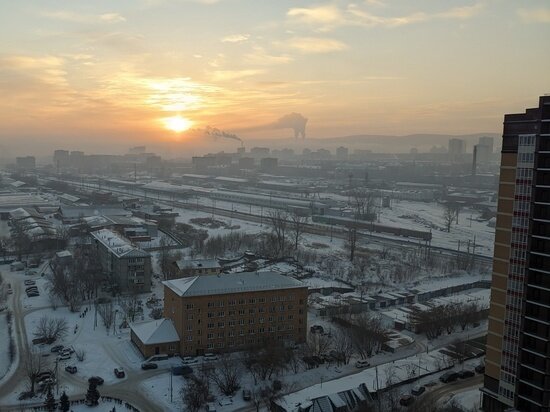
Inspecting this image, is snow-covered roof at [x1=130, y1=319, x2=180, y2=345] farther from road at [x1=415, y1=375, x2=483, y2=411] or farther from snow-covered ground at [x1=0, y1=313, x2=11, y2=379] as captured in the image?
road at [x1=415, y1=375, x2=483, y2=411]

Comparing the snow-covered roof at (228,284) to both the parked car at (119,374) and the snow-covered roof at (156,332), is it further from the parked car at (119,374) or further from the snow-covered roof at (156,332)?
the parked car at (119,374)

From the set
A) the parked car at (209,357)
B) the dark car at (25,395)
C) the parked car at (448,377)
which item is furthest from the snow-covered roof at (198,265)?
the parked car at (448,377)

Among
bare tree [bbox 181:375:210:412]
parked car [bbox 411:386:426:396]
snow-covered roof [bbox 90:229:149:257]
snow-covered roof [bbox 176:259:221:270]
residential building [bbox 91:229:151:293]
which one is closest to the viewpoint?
bare tree [bbox 181:375:210:412]

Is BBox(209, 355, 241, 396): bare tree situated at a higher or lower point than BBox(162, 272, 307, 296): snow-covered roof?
lower

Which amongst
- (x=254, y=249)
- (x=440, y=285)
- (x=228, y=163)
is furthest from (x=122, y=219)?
(x=228, y=163)

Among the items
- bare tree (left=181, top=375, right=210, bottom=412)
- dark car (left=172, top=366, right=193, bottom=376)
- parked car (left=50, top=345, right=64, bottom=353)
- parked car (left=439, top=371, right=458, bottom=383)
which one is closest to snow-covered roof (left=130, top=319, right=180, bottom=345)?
dark car (left=172, top=366, right=193, bottom=376)

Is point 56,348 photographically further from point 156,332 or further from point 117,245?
point 117,245
